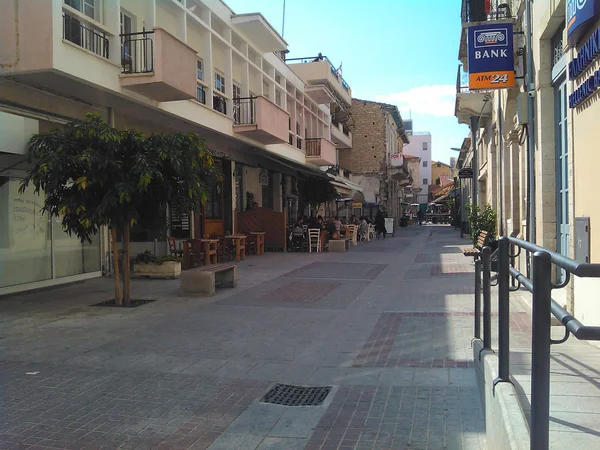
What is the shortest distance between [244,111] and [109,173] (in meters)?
9.96

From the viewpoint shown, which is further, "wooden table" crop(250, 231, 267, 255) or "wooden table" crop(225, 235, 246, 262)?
"wooden table" crop(250, 231, 267, 255)

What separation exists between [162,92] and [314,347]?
7.57 metres

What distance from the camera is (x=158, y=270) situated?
12430mm

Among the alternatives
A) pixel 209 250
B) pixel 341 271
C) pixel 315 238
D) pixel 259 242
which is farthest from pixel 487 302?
pixel 315 238

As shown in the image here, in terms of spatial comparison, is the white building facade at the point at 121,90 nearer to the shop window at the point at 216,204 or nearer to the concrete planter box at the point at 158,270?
the shop window at the point at 216,204

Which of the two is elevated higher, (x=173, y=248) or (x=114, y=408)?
(x=173, y=248)

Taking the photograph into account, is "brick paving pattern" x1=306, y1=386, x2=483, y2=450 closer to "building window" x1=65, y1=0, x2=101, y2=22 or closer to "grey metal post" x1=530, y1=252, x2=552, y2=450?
"grey metal post" x1=530, y1=252, x2=552, y2=450

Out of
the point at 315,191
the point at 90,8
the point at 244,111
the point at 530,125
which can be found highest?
the point at 90,8

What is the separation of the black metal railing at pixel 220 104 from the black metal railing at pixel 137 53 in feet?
13.9

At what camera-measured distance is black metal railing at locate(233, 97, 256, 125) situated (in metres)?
17.2

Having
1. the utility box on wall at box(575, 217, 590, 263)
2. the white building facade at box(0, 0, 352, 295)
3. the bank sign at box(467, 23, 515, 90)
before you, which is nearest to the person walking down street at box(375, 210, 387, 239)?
the white building facade at box(0, 0, 352, 295)

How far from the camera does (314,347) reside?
252 inches

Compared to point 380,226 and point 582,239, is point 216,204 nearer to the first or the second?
point 380,226

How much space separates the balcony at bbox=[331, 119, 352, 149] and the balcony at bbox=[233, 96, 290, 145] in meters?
15.7
